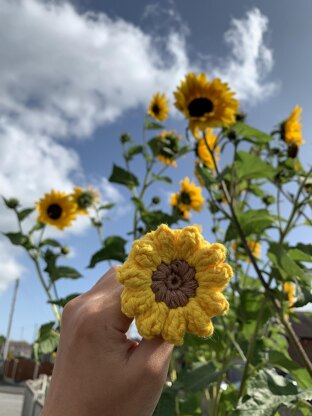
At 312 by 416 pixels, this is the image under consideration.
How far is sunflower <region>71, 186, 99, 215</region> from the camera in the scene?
9.12 ft

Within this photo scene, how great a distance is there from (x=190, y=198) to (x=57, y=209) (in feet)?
2.79

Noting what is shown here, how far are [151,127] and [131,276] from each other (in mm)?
2109

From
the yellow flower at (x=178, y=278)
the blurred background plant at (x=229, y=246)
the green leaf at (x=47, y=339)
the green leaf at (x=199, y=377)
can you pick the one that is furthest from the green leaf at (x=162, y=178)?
the yellow flower at (x=178, y=278)

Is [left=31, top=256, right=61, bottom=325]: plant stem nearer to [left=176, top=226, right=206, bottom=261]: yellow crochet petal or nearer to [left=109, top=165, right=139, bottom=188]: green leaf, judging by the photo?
[left=109, top=165, right=139, bottom=188]: green leaf

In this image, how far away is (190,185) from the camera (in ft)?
9.17

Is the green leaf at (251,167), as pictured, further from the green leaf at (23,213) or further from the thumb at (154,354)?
the green leaf at (23,213)

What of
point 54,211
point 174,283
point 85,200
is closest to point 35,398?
point 54,211

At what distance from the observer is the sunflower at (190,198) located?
2711 millimetres

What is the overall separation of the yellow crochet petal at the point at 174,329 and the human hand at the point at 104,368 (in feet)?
0.04

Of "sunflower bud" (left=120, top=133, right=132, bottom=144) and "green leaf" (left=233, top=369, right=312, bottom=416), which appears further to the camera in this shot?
"sunflower bud" (left=120, top=133, right=132, bottom=144)

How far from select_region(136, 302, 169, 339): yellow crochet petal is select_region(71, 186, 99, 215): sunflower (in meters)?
2.24

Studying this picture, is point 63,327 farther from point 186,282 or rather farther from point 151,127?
point 151,127

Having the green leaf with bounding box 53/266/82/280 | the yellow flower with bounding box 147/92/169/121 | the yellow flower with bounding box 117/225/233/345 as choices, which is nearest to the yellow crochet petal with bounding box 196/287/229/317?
the yellow flower with bounding box 117/225/233/345

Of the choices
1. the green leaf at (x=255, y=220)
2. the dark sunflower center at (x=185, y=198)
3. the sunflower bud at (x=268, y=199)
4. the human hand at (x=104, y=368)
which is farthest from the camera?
the dark sunflower center at (x=185, y=198)
